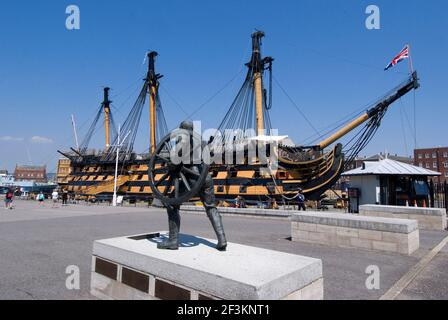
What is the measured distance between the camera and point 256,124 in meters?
31.3

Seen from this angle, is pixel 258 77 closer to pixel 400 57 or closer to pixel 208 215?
pixel 400 57

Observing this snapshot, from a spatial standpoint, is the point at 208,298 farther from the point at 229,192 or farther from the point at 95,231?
the point at 229,192

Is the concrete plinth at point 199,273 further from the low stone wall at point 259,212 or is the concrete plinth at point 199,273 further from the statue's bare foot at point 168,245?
the low stone wall at point 259,212

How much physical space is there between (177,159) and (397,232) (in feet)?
20.6

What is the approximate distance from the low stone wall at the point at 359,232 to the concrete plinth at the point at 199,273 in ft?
15.6

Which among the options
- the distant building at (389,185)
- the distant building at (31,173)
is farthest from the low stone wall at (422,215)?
the distant building at (31,173)

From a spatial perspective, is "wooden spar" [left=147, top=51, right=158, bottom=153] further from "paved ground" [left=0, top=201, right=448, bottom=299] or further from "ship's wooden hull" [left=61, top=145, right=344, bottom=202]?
"paved ground" [left=0, top=201, right=448, bottom=299]

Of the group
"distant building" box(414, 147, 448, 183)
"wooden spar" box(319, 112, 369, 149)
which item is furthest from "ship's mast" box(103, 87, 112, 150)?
"distant building" box(414, 147, 448, 183)

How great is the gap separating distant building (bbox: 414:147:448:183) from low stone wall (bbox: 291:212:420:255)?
83426mm

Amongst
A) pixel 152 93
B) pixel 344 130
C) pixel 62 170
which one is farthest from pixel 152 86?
pixel 62 170

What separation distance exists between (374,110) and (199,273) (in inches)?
1009

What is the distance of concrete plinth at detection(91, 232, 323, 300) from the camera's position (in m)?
3.31

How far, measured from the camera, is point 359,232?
8484 mm
